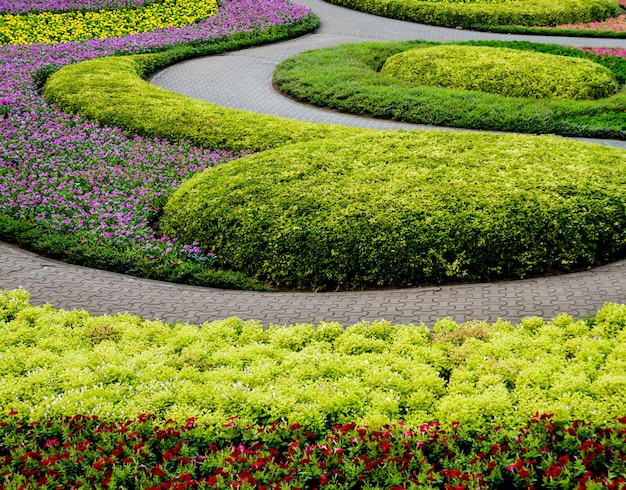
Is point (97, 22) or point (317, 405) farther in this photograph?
point (97, 22)

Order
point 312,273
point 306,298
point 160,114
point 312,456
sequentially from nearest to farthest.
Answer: point 312,456, point 306,298, point 312,273, point 160,114

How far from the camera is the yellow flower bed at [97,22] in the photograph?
1966cm

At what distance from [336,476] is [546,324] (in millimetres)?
2525

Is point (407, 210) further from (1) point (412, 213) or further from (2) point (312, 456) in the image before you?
(2) point (312, 456)

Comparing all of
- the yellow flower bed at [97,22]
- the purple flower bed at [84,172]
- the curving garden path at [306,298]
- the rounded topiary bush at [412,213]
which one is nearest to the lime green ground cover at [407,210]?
the rounded topiary bush at [412,213]

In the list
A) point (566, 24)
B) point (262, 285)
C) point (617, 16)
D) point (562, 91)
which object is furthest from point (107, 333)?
point (617, 16)

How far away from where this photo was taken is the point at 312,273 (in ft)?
24.5

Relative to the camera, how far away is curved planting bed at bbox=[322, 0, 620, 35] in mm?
21547

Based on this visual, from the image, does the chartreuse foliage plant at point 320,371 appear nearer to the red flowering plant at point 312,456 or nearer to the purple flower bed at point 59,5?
the red flowering plant at point 312,456

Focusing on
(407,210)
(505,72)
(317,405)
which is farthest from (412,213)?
(505,72)

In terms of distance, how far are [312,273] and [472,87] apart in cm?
833

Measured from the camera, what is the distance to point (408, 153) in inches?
344

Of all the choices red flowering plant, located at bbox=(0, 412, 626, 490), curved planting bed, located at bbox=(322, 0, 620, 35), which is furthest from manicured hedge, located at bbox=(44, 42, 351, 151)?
curved planting bed, located at bbox=(322, 0, 620, 35)

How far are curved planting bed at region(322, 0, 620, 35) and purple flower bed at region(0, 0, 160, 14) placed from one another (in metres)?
7.73
